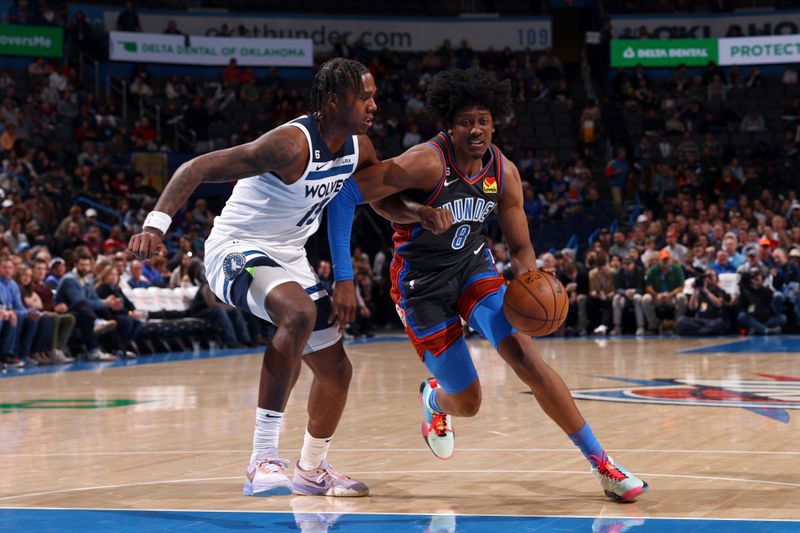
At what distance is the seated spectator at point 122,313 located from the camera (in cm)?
1475


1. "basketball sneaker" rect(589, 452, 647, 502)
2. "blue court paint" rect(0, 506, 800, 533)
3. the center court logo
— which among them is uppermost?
"basketball sneaker" rect(589, 452, 647, 502)

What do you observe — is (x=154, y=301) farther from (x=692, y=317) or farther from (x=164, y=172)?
(x=692, y=317)

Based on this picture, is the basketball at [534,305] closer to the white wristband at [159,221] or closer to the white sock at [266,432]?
the white sock at [266,432]

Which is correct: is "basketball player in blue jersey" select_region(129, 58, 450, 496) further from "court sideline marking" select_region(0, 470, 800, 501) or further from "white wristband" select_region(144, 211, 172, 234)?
"court sideline marking" select_region(0, 470, 800, 501)

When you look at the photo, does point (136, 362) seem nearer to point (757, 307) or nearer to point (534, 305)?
point (757, 307)

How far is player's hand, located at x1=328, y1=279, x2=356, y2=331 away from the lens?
5.35 metres

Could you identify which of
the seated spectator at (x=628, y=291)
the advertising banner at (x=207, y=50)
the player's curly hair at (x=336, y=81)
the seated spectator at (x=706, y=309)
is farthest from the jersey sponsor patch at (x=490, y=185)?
the advertising banner at (x=207, y=50)

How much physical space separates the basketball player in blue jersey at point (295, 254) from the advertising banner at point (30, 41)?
772 inches

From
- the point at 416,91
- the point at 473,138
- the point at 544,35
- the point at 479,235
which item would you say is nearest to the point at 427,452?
the point at 479,235

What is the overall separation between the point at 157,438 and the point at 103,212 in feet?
42.6

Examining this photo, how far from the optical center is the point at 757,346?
608 inches

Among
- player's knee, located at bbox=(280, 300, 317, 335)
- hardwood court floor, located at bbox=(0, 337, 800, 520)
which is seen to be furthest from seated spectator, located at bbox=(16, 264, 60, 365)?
player's knee, located at bbox=(280, 300, 317, 335)

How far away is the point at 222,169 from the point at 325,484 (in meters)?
1.59

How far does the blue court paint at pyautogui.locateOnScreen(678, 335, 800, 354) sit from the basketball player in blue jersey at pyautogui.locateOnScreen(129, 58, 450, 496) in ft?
32.5
